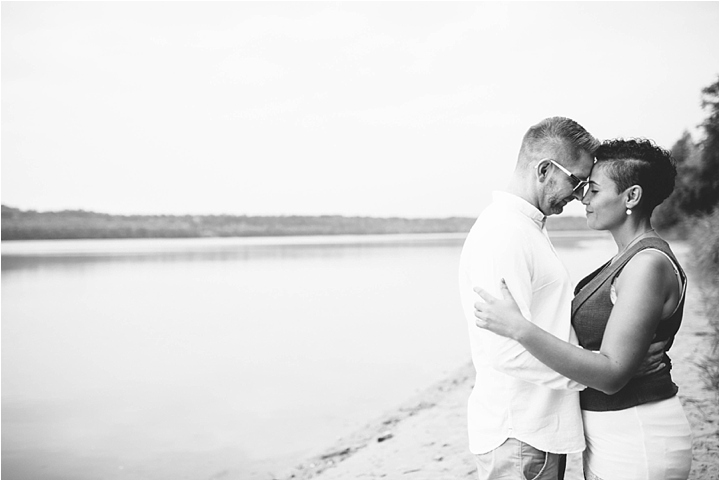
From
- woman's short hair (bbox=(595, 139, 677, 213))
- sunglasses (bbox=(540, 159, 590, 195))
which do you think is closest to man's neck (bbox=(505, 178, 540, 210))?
sunglasses (bbox=(540, 159, 590, 195))

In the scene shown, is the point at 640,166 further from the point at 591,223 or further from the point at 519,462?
the point at 519,462

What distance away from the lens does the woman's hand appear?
1.87 m

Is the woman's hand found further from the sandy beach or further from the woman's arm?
the sandy beach

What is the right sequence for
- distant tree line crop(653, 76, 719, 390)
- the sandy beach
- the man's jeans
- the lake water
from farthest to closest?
1. distant tree line crop(653, 76, 719, 390)
2. the lake water
3. the sandy beach
4. the man's jeans

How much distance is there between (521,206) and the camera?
81.2 inches

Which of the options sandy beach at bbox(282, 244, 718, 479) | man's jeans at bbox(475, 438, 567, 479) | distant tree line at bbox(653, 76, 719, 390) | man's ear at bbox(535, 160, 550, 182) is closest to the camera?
man's jeans at bbox(475, 438, 567, 479)

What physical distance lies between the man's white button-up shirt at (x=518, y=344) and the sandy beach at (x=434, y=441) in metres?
2.35

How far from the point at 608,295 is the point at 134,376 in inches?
372

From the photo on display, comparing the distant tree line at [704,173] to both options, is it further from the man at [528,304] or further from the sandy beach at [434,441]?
the man at [528,304]

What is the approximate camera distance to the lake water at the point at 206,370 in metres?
6.74

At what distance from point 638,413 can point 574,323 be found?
1.09ft

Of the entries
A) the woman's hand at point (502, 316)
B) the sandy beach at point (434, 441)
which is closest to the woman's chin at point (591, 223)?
the woman's hand at point (502, 316)

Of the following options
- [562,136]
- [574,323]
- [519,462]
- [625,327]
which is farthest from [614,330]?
[562,136]

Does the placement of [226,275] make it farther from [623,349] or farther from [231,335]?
[623,349]
